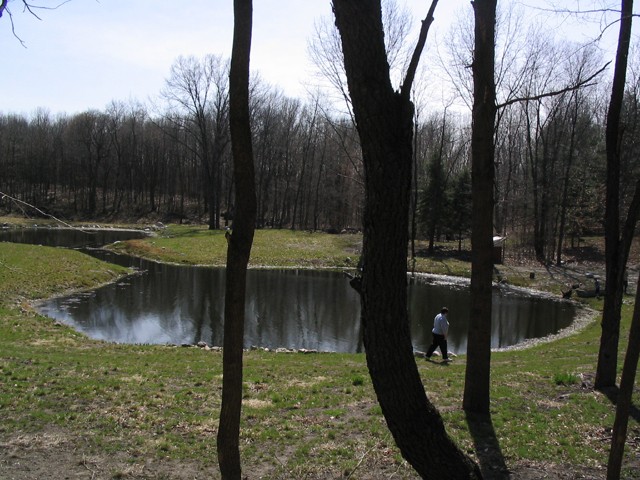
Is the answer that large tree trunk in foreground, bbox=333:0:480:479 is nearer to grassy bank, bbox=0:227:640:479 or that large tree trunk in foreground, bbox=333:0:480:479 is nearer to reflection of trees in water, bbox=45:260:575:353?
grassy bank, bbox=0:227:640:479

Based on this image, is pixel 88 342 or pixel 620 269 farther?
pixel 88 342

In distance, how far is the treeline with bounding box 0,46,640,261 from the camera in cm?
3844

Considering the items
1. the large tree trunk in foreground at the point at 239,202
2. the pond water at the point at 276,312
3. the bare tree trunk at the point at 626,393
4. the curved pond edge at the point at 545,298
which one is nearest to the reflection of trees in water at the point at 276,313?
the pond water at the point at 276,312

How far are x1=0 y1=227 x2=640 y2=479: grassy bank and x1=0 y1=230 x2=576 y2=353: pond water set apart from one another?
4.38 m

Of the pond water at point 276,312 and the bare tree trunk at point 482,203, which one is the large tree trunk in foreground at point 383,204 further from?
the pond water at point 276,312

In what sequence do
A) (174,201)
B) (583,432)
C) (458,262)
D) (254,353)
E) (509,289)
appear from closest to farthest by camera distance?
(583,432)
(254,353)
(509,289)
(458,262)
(174,201)

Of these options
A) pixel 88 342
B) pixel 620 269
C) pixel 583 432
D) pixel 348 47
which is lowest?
pixel 88 342

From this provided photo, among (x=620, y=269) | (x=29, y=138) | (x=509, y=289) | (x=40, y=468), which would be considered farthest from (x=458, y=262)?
(x=29, y=138)

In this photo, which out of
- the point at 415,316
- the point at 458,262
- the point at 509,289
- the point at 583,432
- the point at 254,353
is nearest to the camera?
the point at 583,432

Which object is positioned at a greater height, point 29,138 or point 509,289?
point 29,138

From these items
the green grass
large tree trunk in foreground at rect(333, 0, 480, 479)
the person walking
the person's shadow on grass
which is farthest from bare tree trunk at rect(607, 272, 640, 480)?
the green grass

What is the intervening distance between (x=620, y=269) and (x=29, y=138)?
98546 millimetres

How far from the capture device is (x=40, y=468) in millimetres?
5891

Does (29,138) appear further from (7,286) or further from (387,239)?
(387,239)
